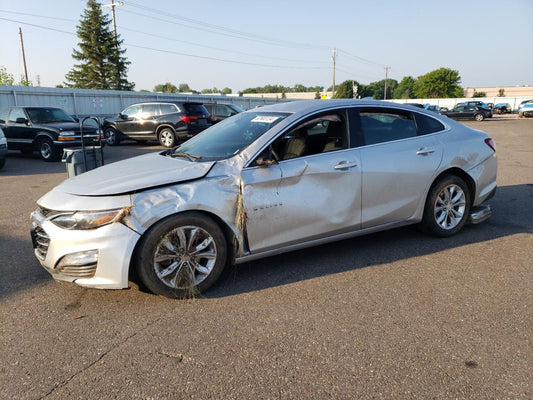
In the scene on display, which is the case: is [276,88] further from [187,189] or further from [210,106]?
[187,189]

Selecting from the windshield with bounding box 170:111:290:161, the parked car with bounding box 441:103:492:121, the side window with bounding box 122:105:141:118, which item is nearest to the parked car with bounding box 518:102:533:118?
the parked car with bounding box 441:103:492:121

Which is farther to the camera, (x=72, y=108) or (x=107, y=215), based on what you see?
(x=72, y=108)

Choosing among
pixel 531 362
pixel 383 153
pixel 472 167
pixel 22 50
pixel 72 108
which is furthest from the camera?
pixel 22 50

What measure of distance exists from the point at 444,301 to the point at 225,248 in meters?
1.85

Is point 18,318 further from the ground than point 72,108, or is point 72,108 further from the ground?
point 72,108

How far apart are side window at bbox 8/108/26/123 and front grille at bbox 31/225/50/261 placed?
11447mm

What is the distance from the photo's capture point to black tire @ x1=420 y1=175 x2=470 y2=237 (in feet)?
15.2

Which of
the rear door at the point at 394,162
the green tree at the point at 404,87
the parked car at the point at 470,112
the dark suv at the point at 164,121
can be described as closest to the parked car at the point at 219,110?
the dark suv at the point at 164,121

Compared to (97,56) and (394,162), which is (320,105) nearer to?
A: (394,162)

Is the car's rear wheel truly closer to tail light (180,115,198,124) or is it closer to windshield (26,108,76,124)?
tail light (180,115,198,124)

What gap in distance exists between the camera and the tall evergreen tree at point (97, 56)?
178 ft

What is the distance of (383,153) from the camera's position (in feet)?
13.9

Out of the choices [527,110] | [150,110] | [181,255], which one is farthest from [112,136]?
[527,110]

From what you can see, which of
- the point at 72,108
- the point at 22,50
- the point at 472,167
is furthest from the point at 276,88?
the point at 472,167
